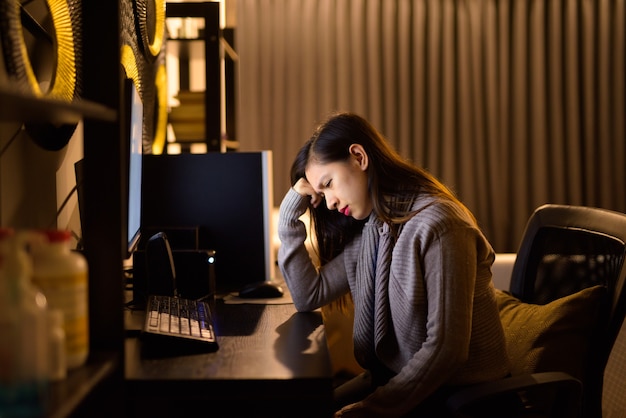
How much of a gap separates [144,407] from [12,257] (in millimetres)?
410

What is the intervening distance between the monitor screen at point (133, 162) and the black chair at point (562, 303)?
2.51 feet

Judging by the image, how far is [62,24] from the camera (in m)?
1.41

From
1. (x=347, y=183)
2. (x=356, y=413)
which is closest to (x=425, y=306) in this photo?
(x=356, y=413)

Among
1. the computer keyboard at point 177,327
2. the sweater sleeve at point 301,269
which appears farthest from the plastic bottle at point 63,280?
the sweater sleeve at point 301,269

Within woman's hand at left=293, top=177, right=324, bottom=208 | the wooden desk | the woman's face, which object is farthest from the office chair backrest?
the wooden desk

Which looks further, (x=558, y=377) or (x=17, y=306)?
(x=558, y=377)

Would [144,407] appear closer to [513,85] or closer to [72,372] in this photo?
[72,372]

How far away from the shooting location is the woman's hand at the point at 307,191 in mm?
1889

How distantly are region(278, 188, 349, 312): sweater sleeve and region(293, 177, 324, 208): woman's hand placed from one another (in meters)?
0.01

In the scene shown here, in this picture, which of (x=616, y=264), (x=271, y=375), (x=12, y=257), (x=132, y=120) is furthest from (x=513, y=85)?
(x=12, y=257)

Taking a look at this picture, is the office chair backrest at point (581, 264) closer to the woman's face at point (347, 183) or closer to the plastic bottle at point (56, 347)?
the woman's face at point (347, 183)

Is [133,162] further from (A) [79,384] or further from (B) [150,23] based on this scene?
(B) [150,23]

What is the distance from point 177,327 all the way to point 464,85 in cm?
323

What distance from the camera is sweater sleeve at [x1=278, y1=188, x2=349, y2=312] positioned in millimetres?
1737
